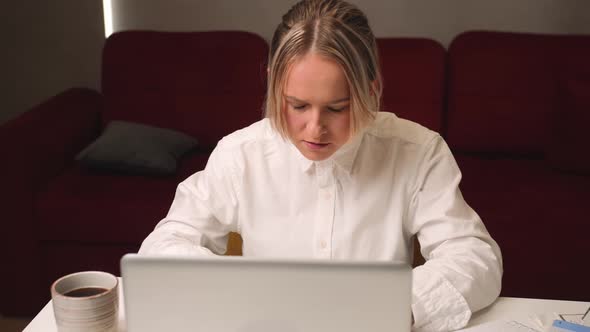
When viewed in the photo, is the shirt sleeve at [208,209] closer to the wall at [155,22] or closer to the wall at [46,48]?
the wall at [155,22]

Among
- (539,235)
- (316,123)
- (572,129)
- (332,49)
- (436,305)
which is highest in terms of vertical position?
(332,49)

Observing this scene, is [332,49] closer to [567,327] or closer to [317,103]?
[317,103]

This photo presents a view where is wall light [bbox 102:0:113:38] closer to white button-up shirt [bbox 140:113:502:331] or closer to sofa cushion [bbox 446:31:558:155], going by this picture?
sofa cushion [bbox 446:31:558:155]

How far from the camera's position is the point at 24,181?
2.31m

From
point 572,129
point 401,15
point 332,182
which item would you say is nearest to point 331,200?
point 332,182

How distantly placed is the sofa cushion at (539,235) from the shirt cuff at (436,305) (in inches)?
Answer: 47.9

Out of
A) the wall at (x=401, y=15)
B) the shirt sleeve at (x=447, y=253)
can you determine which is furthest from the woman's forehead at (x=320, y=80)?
the wall at (x=401, y=15)

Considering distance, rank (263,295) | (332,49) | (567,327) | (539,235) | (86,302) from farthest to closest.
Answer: (539,235), (332,49), (567,327), (86,302), (263,295)

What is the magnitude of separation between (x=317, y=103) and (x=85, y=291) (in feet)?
1.53

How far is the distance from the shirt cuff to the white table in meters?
0.03

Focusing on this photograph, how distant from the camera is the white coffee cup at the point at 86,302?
3.06 ft

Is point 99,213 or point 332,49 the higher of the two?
point 332,49

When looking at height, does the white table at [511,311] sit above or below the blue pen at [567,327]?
below

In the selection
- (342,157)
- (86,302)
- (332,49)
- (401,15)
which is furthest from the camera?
(401,15)
